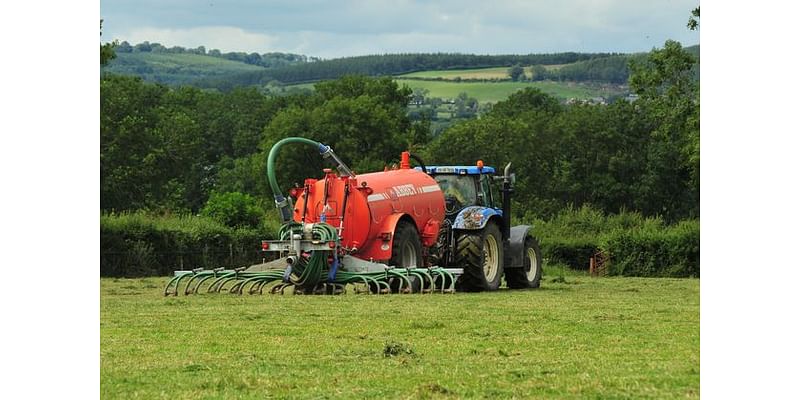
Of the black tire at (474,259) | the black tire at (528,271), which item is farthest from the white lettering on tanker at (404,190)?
the black tire at (528,271)

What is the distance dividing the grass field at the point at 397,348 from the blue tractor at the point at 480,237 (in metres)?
3.82

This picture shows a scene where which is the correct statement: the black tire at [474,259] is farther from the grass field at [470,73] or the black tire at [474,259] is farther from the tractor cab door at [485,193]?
the grass field at [470,73]

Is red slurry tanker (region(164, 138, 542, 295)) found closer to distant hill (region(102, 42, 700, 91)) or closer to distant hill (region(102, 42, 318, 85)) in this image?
distant hill (region(102, 42, 700, 91))

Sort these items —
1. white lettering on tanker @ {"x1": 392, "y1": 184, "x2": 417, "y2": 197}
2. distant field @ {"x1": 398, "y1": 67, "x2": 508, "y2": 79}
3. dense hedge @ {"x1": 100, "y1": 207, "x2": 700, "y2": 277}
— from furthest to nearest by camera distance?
distant field @ {"x1": 398, "y1": 67, "x2": 508, "y2": 79} < dense hedge @ {"x1": 100, "y1": 207, "x2": 700, "y2": 277} < white lettering on tanker @ {"x1": 392, "y1": 184, "x2": 417, "y2": 197}

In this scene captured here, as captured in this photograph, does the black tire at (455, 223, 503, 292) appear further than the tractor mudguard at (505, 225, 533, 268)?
No

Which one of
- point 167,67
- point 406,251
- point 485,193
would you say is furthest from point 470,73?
point 406,251

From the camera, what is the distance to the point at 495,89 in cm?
14012

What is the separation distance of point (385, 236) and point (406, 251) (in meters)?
0.82

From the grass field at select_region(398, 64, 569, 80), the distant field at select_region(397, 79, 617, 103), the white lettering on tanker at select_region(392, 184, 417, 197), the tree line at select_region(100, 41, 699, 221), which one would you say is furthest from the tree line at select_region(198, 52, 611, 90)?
the white lettering on tanker at select_region(392, 184, 417, 197)

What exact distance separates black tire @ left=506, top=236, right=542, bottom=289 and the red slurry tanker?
0.62 metres

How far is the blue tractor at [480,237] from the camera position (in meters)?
25.0

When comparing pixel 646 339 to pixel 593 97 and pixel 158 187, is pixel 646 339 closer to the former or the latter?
pixel 158 187

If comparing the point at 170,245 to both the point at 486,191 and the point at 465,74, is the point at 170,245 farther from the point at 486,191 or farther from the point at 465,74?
the point at 465,74

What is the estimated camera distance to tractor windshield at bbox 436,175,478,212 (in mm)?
26938
